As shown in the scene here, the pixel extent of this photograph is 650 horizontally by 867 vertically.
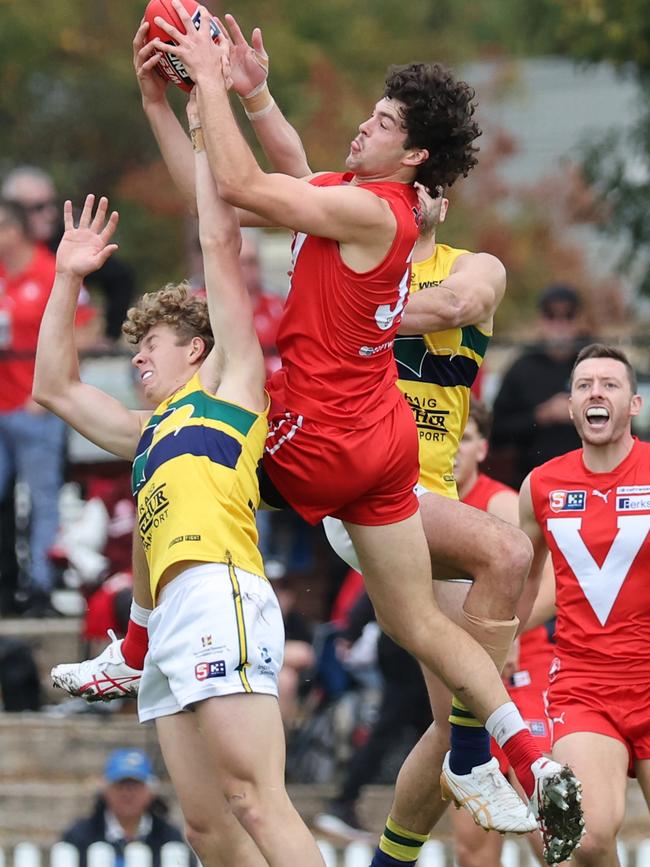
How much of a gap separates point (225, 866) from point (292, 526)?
5.51 m

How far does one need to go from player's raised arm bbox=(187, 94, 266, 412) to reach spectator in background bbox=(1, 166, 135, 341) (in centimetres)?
533

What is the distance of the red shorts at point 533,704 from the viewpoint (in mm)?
8539

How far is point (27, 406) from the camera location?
37.2 ft

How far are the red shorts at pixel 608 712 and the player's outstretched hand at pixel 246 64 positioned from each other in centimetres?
287

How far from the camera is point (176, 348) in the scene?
6.65m

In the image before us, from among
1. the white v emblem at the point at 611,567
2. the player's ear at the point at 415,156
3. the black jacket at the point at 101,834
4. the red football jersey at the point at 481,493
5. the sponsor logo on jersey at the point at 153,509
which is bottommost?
the black jacket at the point at 101,834

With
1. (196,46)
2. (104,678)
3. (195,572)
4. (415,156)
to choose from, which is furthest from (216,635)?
(196,46)

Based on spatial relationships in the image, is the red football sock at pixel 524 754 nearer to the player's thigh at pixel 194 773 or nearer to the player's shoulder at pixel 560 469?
the player's thigh at pixel 194 773

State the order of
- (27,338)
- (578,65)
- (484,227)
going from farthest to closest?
(484,227)
(578,65)
(27,338)

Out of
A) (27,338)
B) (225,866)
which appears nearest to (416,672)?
(27,338)

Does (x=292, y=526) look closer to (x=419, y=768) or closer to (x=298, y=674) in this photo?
(x=298, y=674)

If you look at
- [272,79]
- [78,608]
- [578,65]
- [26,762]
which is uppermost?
[272,79]

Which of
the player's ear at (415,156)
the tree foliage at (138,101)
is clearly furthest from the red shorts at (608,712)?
the tree foliage at (138,101)

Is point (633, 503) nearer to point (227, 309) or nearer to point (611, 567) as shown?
point (611, 567)
